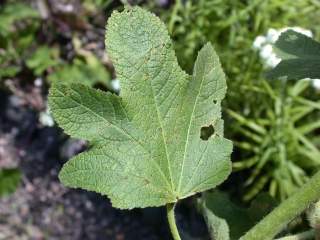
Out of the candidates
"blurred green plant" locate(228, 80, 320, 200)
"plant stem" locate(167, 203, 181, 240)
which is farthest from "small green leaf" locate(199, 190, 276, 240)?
"blurred green plant" locate(228, 80, 320, 200)

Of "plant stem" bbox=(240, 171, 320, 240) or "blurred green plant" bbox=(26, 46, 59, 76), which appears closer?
"plant stem" bbox=(240, 171, 320, 240)

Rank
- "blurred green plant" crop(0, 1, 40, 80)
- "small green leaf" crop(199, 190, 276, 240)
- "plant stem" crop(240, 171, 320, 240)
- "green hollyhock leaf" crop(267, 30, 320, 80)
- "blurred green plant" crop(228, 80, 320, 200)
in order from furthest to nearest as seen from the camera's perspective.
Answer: "blurred green plant" crop(0, 1, 40, 80) → "blurred green plant" crop(228, 80, 320, 200) → "small green leaf" crop(199, 190, 276, 240) → "green hollyhock leaf" crop(267, 30, 320, 80) → "plant stem" crop(240, 171, 320, 240)

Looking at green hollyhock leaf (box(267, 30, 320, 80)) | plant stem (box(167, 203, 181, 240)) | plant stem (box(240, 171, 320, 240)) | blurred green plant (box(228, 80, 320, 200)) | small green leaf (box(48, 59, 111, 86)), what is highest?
green hollyhock leaf (box(267, 30, 320, 80))

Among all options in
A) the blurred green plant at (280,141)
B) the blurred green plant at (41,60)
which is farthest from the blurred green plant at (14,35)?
the blurred green plant at (280,141)

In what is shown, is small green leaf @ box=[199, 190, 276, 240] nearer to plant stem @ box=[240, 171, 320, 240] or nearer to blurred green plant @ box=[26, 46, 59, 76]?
plant stem @ box=[240, 171, 320, 240]

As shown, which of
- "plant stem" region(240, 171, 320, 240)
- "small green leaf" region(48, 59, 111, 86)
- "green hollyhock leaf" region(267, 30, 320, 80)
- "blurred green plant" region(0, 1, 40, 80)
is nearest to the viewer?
"plant stem" region(240, 171, 320, 240)

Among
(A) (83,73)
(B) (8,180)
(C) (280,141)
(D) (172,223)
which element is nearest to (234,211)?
(D) (172,223)

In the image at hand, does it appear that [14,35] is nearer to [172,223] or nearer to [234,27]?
[234,27]

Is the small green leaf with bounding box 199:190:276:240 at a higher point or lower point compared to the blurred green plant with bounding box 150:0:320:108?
higher
